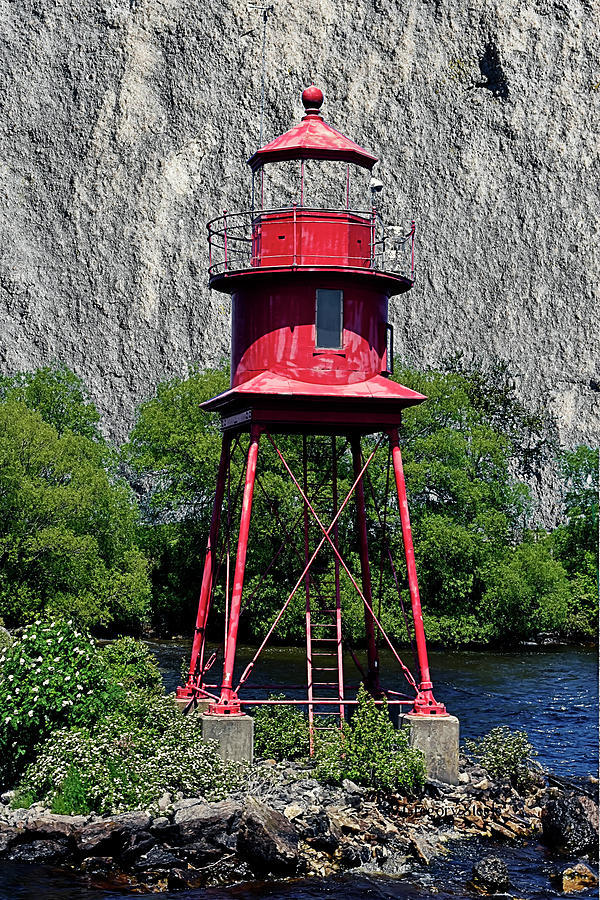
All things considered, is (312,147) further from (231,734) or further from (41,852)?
(41,852)

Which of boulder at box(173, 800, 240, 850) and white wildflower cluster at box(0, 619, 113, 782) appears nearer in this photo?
boulder at box(173, 800, 240, 850)

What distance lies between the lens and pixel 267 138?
242ft

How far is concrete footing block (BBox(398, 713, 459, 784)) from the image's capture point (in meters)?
22.7

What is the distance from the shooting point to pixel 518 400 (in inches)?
2729

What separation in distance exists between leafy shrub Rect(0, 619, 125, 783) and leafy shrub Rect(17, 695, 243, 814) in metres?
0.43

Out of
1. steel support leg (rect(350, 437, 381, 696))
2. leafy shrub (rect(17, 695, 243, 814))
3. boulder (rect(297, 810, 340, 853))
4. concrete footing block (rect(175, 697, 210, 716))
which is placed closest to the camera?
boulder (rect(297, 810, 340, 853))

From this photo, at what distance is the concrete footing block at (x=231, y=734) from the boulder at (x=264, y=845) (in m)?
2.78

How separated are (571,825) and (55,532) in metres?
26.9

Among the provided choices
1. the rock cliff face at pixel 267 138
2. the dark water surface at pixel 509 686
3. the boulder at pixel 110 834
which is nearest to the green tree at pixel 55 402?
the dark water surface at pixel 509 686

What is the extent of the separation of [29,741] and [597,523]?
3731 cm

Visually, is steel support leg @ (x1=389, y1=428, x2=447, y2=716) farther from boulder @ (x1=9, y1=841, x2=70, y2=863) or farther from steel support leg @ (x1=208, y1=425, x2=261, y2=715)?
boulder @ (x1=9, y1=841, x2=70, y2=863)

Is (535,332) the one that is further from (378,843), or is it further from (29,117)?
(378,843)

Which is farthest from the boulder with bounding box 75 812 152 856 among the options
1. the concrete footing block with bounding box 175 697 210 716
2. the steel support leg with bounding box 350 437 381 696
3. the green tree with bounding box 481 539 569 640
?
the green tree with bounding box 481 539 569 640

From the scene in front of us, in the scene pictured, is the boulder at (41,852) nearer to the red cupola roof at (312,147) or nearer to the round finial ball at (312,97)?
the red cupola roof at (312,147)
